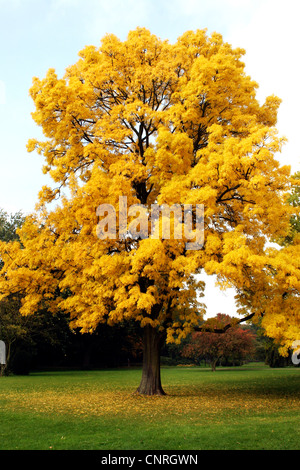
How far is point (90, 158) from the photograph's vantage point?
15.8m

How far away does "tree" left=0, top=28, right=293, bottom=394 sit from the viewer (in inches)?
514

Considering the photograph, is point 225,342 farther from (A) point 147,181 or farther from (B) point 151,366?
(A) point 147,181

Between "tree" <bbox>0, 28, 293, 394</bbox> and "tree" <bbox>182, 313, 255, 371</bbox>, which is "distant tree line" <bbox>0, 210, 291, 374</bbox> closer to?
"tree" <bbox>182, 313, 255, 371</bbox>

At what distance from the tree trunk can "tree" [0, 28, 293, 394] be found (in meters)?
0.04

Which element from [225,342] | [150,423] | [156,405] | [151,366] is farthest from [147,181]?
[225,342]

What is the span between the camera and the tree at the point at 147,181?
13.0 meters

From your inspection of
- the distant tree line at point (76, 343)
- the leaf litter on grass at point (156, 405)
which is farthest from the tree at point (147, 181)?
the distant tree line at point (76, 343)

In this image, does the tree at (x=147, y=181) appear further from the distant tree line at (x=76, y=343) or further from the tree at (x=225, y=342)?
the tree at (x=225, y=342)

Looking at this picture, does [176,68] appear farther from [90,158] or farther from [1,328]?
[1,328]

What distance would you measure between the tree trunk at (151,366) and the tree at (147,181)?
4cm

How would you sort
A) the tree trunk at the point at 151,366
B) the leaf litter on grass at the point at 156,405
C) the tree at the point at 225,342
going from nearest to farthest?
the leaf litter on grass at the point at 156,405, the tree trunk at the point at 151,366, the tree at the point at 225,342

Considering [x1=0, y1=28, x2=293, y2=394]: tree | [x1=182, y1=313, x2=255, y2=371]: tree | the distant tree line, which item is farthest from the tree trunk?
[x1=182, y1=313, x2=255, y2=371]: tree

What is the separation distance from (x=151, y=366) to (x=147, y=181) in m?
7.19

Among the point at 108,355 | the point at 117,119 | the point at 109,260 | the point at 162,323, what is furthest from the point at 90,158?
the point at 108,355
